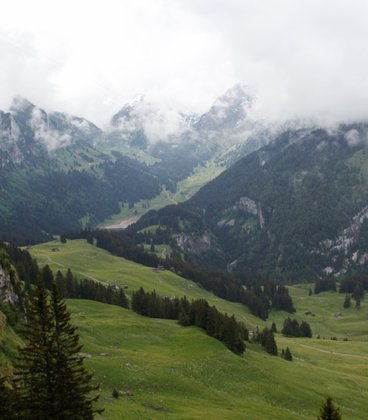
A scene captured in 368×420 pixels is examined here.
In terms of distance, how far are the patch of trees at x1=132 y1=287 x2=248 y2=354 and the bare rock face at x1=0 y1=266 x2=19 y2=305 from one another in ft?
125

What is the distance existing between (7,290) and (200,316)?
140ft

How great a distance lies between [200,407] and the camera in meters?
60.8

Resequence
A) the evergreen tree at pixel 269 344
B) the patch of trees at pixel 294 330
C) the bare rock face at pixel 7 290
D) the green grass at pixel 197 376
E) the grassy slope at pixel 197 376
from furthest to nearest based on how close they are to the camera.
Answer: the patch of trees at pixel 294 330
the evergreen tree at pixel 269 344
the bare rock face at pixel 7 290
the grassy slope at pixel 197 376
the green grass at pixel 197 376

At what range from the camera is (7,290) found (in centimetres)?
7525

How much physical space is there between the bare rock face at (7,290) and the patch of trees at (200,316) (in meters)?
38.0

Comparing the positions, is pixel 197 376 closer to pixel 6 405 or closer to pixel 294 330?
pixel 6 405

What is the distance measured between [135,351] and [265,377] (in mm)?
21273

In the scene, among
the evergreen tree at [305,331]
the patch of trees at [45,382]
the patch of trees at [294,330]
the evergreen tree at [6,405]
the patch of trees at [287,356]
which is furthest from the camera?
the evergreen tree at [305,331]

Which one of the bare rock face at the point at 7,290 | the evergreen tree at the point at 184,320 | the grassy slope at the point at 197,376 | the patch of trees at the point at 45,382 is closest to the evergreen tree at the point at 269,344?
the grassy slope at the point at 197,376

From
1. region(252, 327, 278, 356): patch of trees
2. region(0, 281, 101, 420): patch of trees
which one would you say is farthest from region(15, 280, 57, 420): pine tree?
region(252, 327, 278, 356): patch of trees

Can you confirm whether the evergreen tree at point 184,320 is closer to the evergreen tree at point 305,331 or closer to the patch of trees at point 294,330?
the patch of trees at point 294,330

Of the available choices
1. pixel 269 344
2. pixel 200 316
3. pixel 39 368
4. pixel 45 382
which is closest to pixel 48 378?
pixel 45 382

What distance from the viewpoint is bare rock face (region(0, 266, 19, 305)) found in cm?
7281

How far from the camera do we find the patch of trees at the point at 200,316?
93.7m
